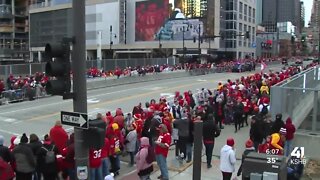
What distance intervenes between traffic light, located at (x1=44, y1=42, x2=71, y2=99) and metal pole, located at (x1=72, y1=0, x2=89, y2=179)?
0.49ft

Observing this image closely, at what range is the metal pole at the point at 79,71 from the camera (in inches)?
253

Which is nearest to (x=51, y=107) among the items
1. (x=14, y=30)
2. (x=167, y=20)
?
(x=167, y=20)

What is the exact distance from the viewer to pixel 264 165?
6055 mm

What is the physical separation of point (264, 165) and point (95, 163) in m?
4.66

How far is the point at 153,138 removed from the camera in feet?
41.4

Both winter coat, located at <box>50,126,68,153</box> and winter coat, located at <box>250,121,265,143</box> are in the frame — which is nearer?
winter coat, located at <box>50,126,68,153</box>

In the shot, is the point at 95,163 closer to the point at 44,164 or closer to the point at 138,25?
the point at 44,164

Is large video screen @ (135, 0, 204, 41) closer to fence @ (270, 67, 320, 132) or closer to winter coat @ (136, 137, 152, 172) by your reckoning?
fence @ (270, 67, 320, 132)

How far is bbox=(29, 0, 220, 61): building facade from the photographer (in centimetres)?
10044

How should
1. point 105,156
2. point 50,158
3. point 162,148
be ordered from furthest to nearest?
point 162,148, point 105,156, point 50,158

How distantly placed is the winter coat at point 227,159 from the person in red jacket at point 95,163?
8.96ft

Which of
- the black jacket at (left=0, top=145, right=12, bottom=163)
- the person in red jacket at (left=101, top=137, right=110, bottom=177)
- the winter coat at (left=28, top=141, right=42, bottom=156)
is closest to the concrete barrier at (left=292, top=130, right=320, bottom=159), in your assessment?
the person in red jacket at (left=101, top=137, right=110, bottom=177)

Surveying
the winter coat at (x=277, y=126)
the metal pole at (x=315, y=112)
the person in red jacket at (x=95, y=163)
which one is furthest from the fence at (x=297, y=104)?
the person in red jacket at (x=95, y=163)

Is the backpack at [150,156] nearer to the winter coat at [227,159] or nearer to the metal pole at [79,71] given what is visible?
the winter coat at [227,159]
